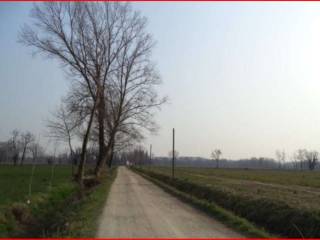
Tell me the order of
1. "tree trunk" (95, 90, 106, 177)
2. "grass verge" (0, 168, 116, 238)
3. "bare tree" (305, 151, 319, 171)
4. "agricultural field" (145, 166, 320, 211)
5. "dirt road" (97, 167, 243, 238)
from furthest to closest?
"bare tree" (305, 151, 319, 171) < "tree trunk" (95, 90, 106, 177) < "agricultural field" (145, 166, 320, 211) < "grass verge" (0, 168, 116, 238) < "dirt road" (97, 167, 243, 238)

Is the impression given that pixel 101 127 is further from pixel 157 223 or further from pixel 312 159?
pixel 312 159

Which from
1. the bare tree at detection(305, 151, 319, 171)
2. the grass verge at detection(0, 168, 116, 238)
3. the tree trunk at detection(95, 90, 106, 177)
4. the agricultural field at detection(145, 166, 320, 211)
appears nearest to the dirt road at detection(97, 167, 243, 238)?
the grass verge at detection(0, 168, 116, 238)

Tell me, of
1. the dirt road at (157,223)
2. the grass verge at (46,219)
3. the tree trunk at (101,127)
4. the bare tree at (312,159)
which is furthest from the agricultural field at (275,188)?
the bare tree at (312,159)

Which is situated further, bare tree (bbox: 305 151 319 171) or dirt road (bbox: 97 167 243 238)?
bare tree (bbox: 305 151 319 171)

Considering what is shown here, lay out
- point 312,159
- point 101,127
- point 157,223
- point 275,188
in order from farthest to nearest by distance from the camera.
A: point 312,159 → point 101,127 → point 275,188 → point 157,223

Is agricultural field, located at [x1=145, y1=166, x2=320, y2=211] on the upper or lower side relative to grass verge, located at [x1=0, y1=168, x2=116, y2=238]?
upper

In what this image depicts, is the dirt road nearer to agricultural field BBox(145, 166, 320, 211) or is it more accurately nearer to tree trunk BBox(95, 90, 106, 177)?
agricultural field BBox(145, 166, 320, 211)

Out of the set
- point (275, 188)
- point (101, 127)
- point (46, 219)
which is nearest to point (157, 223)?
point (46, 219)

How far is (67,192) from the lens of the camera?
30.1m

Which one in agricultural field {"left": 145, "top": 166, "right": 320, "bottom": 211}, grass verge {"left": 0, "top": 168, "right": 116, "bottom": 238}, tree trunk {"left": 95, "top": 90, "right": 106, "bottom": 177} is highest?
tree trunk {"left": 95, "top": 90, "right": 106, "bottom": 177}

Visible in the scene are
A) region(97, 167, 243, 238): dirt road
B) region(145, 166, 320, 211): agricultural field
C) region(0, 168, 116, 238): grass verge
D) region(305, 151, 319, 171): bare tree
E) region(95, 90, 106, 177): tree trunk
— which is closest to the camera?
region(97, 167, 243, 238): dirt road

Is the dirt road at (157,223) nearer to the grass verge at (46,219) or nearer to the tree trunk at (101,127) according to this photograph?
the grass verge at (46,219)

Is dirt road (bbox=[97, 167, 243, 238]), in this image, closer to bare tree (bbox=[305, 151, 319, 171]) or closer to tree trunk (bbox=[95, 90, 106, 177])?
tree trunk (bbox=[95, 90, 106, 177])

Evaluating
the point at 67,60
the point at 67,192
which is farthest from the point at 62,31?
the point at 67,192
